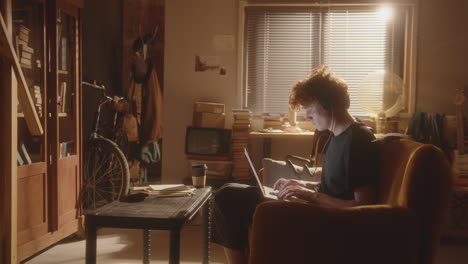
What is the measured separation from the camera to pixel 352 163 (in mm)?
1747

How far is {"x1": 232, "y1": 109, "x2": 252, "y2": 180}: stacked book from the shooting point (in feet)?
13.0

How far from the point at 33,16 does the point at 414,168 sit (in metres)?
2.51

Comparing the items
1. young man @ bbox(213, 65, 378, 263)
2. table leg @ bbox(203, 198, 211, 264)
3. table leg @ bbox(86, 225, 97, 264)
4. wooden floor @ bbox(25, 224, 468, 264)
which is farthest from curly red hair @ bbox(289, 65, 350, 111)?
wooden floor @ bbox(25, 224, 468, 264)

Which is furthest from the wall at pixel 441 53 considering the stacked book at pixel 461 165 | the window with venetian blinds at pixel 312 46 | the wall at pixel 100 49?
the wall at pixel 100 49

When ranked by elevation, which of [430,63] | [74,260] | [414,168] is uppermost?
[430,63]

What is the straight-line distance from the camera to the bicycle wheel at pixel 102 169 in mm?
3672

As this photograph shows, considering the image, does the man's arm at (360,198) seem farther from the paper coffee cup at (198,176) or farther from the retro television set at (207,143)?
the retro television set at (207,143)

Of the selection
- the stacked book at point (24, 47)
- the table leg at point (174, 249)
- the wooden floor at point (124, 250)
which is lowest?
the wooden floor at point (124, 250)

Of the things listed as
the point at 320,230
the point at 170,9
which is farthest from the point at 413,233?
the point at 170,9

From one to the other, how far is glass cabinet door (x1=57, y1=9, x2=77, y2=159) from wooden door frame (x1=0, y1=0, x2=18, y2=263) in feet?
2.98

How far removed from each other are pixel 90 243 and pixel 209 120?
247 cm

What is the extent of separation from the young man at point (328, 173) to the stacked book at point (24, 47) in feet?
5.27

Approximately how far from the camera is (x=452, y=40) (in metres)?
4.10

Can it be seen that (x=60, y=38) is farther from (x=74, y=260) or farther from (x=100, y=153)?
(x=74, y=260)
